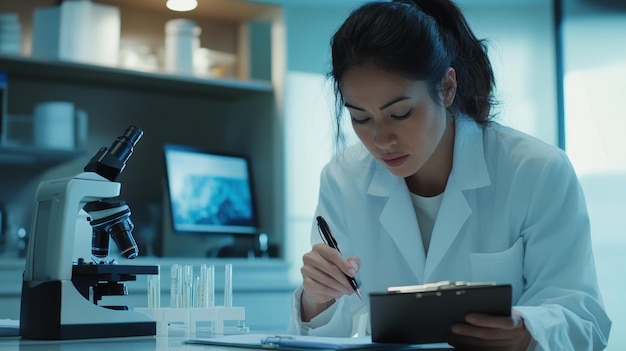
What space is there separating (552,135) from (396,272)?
2746mm

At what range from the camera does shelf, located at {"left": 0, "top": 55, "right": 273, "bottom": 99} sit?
311cm

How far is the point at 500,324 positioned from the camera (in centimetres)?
102

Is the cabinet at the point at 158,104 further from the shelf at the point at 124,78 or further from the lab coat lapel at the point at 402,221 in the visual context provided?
the lab coat lapel at the point at 402,221

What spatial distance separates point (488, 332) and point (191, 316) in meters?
0.61

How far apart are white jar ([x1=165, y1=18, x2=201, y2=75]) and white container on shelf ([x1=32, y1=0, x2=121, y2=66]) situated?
249mm

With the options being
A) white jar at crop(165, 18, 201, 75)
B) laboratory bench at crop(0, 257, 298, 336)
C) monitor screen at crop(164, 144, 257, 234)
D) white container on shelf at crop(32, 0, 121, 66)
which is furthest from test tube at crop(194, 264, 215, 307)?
white jar at crop(165, 18, 201, 75)

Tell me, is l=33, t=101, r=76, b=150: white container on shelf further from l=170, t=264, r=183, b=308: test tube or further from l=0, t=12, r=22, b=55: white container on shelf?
l=170, t=264, r=183, b=308: test tube

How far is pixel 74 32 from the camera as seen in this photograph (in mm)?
3150

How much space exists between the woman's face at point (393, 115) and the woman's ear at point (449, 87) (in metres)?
0.05

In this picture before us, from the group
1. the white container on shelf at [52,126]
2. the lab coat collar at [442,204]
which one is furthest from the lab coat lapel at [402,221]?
the white container on shelf at [52,126]

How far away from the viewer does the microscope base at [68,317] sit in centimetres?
138

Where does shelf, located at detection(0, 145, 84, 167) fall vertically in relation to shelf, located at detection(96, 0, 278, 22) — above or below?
below

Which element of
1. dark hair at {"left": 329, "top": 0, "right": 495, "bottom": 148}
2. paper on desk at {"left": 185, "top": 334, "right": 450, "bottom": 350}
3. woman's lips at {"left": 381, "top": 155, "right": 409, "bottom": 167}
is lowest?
paper on desk at {"left": 185, "top": 334, "right": 450, "bottom": 350}

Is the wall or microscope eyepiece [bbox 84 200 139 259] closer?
microscope eyepiece [bbox 84 200 139 259]
